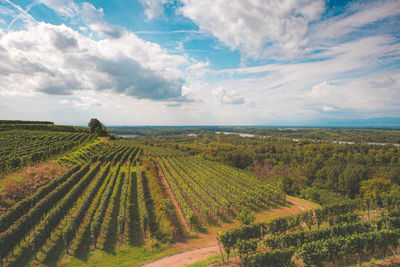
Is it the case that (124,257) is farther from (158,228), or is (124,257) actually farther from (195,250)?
Answer: (195,250)

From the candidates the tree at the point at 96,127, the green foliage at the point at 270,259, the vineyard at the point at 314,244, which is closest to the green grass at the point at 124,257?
the vineyard at the point at 314,244

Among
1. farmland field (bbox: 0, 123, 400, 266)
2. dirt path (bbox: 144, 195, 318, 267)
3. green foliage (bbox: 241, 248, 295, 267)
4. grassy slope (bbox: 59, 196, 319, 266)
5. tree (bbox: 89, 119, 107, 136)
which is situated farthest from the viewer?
tree (bbox: 89, 119, 107, 136)

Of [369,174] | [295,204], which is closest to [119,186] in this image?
[295,204]

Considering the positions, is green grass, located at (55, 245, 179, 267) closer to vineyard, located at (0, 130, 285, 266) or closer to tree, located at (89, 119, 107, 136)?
vineyard, located at (0, 130, 285, 266)

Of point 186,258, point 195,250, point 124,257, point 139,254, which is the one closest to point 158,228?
point 139,254

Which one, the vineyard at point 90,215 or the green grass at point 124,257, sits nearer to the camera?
the green grass at point 124,257

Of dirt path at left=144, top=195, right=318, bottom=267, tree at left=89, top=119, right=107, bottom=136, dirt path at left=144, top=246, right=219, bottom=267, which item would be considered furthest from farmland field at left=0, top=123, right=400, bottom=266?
tree at left=89, top=119, right=107, bottom=136

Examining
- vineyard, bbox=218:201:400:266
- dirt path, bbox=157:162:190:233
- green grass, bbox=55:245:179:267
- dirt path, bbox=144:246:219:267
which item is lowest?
dirt path, bbox=157:162:190:233

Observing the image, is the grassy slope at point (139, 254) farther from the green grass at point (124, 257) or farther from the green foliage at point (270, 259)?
the green foliage at point (270, 259)
